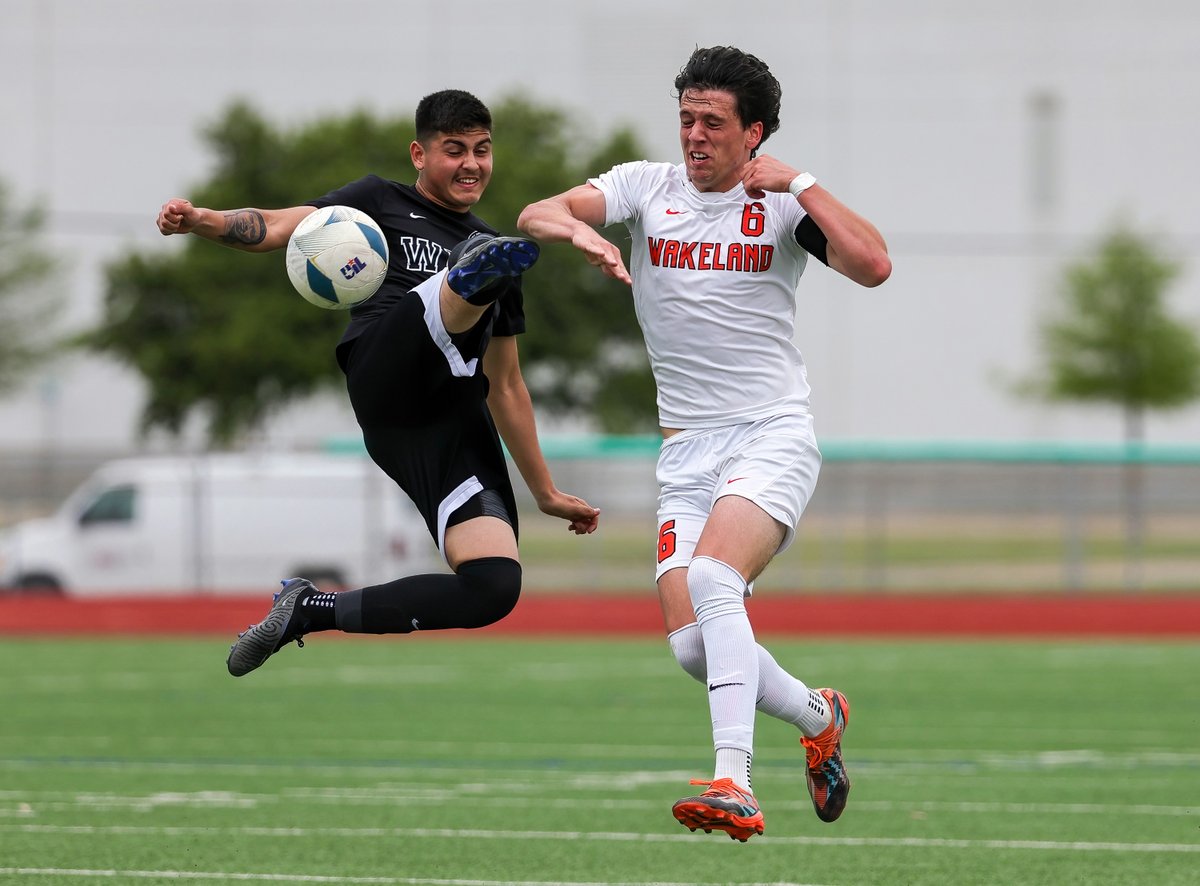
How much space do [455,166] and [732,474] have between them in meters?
1.52

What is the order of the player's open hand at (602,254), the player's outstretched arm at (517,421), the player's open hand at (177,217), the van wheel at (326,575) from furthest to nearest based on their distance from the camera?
the van wheel at (326,575) → the player's outstretched arm at (517,421) → the player's open hand at (177,217) → the player's open hand at (602,254)

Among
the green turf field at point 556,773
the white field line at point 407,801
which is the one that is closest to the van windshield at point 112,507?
the green turf field at point 556,773

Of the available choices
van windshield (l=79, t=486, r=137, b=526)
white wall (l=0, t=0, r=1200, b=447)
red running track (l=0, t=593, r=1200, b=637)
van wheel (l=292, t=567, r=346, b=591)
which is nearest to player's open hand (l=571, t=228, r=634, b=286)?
red running track (l=0, t=593, r=1200, b=637)

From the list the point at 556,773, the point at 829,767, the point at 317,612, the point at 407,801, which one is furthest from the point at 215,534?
the point at 829,767

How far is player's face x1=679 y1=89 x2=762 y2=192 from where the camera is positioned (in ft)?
19.6

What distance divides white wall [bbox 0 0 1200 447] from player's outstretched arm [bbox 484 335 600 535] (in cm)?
3163

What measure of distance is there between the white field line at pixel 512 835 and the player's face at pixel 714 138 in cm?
291

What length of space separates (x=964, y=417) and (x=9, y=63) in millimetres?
21852

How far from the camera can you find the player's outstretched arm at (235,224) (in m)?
6.01

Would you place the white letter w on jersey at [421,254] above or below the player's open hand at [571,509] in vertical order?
above

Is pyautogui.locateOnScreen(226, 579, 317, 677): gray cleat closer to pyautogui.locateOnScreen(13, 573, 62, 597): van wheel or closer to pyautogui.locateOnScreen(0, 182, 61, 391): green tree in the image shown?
pyautogui.locateOnScreen(13, 573, 62, 597): van wheel

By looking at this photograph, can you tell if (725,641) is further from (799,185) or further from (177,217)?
(177,217)

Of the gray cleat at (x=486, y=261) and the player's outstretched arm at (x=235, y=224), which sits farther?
the player's outstretched arm at (x=235, y=224)

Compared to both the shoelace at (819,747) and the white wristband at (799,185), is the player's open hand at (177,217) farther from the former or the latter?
the shoelace at (819,747)
